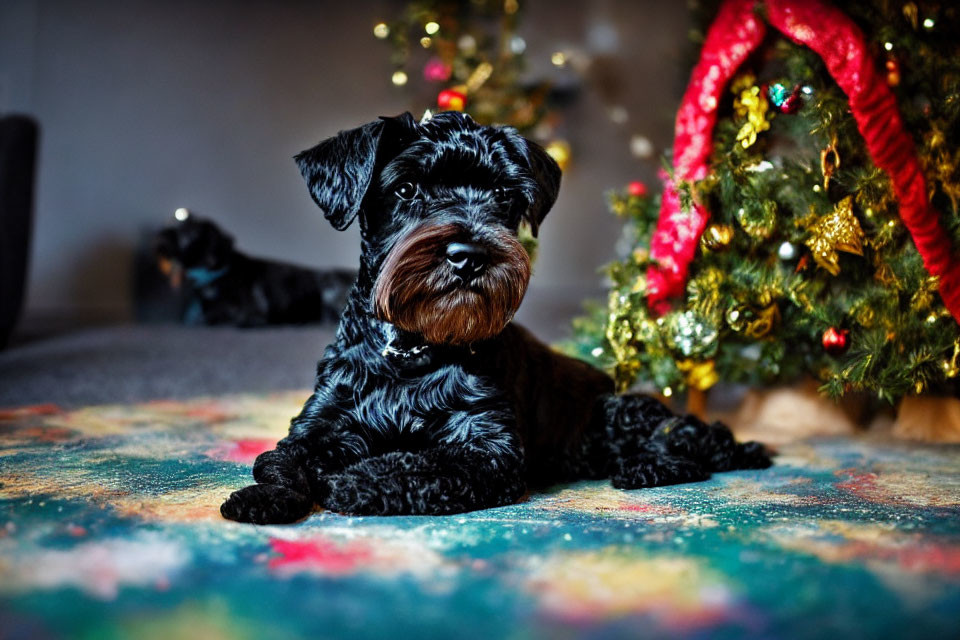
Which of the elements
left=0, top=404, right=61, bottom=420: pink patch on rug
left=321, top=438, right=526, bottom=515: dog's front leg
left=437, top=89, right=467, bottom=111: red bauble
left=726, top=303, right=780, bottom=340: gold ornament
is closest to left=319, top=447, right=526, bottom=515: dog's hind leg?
left=321, top=438, right=526, bottom=515: dog's front leg

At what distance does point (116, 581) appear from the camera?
1.51 m

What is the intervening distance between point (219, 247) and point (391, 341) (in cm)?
460

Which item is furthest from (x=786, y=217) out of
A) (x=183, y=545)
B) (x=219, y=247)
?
(x=219, y=247)

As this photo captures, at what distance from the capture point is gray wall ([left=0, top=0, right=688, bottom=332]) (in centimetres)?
712

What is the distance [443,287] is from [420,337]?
0.23 metres

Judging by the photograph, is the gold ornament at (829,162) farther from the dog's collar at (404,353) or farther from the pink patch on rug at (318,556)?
the pink patch on rug at (318,556)

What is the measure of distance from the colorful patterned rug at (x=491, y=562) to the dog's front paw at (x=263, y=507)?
3 centimetres

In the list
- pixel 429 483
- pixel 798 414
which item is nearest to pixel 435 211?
pixel 429 483

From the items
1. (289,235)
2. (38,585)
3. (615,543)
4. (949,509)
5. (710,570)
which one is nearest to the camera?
(38,585)

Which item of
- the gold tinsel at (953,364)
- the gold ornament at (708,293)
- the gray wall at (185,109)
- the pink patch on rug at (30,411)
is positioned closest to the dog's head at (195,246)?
the gray wall at (185,109)

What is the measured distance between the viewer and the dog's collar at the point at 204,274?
21.2 ft

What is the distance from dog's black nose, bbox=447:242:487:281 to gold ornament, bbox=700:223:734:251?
114cm

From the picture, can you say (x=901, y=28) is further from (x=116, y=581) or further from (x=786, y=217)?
(x=116, y=581)

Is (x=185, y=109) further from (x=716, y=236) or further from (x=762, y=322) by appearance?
(x=762, y=322)
